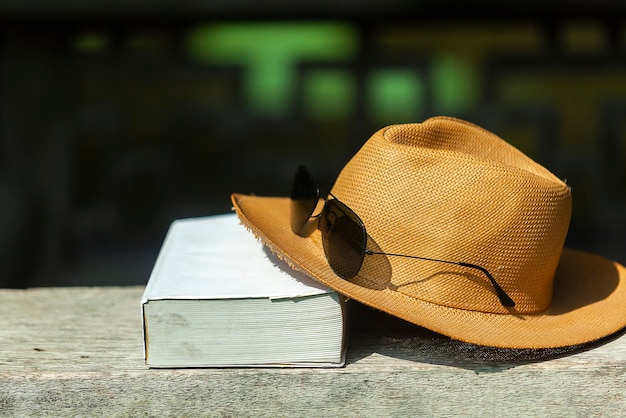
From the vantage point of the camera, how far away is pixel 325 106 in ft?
13.1

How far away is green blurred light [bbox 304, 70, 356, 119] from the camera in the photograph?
3992 mm

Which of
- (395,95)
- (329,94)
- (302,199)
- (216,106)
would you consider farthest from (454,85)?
(302,199)

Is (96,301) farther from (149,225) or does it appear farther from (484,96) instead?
(484,96)

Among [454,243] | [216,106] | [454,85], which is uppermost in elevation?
[454,243]

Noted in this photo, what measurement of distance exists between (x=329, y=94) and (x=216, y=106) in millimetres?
606

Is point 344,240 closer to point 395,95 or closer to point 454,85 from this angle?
point 395,95

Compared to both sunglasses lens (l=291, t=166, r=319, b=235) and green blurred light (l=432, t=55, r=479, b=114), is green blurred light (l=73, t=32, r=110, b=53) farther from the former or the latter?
sunglasses lens (l=291, t=166, r=319, b=235)

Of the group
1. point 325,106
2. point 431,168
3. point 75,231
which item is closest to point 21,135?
point 75,231

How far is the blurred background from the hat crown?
267 centimetres

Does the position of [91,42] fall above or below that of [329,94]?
above

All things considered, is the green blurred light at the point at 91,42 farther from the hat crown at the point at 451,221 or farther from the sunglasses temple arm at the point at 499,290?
the sunglasses temple arm at the point at 499,290

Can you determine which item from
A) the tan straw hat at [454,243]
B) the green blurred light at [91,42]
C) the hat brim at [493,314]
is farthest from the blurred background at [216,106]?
the tan straw hat at [454,243]

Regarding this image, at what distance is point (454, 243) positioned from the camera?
127cm

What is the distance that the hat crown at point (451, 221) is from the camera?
4.15 ft
